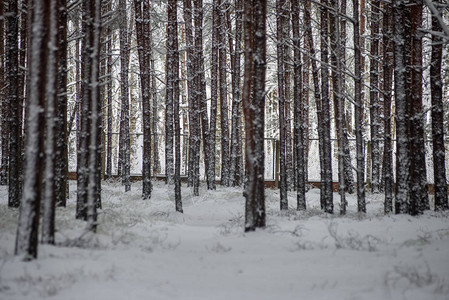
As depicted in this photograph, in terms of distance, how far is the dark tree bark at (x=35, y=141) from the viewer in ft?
14.0

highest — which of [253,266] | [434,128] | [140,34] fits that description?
[140,34]

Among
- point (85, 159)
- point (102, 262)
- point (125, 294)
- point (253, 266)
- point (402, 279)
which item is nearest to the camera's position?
point (125, 294)

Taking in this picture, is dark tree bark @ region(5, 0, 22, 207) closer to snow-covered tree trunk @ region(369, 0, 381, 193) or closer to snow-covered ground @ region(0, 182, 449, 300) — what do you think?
snow-covered ground @ region(0, 182, 449, 300)

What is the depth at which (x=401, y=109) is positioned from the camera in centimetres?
784

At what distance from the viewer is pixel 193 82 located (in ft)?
44.8


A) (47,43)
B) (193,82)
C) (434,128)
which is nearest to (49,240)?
(47,43)

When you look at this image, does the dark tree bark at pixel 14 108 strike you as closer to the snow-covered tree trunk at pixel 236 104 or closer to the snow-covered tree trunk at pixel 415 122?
the snow-covered tree trunk at pixel 236 104

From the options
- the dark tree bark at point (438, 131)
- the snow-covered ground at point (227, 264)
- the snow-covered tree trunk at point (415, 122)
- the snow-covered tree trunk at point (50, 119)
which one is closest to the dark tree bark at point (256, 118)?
the snow-covered ground at point (227, 264)

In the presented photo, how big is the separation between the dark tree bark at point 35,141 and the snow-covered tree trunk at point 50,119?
0.49 ft

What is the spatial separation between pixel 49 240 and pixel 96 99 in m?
2.27

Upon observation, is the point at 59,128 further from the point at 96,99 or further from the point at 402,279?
the point at 402,279

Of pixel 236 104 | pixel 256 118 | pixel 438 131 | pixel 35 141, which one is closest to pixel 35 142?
pixel 35 141

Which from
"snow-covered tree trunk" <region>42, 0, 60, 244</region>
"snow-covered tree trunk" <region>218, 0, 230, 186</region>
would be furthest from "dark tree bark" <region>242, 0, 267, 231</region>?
"snow-covered tree trunk" <region>218, 0, 230, 186</region>

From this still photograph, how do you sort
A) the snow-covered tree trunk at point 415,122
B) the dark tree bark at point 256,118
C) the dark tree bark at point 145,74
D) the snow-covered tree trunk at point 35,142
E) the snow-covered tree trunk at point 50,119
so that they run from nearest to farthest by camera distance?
the snow-covered tree trunk at point 35,142, the snow-covered tree trunk at point 50,119, the dark tree bark at point 256,118, the snow-covered tree trunk at point 415,122, the dark tree bark at point 145,74
